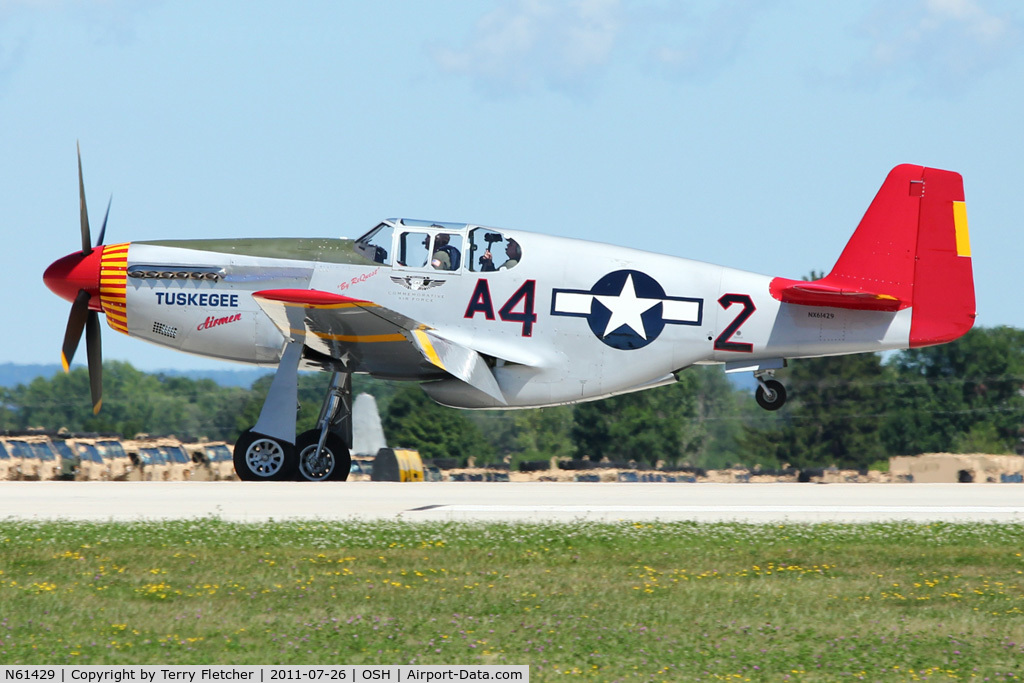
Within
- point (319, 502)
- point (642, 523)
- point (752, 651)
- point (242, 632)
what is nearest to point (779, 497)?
point (642, 523)

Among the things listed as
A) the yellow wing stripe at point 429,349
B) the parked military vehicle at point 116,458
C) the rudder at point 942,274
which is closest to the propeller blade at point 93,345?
the parked military vehicle at point 116,458

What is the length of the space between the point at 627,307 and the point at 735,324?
5.10ft

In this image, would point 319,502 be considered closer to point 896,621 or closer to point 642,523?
point 642,523

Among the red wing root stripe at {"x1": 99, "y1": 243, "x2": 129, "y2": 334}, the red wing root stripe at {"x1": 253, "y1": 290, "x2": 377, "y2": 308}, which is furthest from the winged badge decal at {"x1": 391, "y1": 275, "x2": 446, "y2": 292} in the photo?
the red wing root stripe at {"x1": 99, "y1": 243, "x2": 129, "y2": 334}

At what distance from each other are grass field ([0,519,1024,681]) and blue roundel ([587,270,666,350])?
227 inches

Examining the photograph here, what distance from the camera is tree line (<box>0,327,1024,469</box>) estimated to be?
162ft

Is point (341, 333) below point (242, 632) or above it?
above

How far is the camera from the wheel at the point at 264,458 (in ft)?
53.1

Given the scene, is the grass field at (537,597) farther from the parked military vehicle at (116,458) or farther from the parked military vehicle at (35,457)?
the parked military vehicle at (35,457)

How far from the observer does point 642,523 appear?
11641 millimetres

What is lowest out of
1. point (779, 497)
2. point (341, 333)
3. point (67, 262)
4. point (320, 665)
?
point (320, 665)

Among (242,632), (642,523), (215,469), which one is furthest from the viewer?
(215,469)

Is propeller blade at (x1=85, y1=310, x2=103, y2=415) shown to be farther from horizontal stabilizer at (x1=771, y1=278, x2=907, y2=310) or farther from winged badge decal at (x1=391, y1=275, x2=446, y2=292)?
horizontal stabilizer at (x1=771, y1=278, x2=907, y2=310)

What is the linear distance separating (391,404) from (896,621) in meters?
53.8
